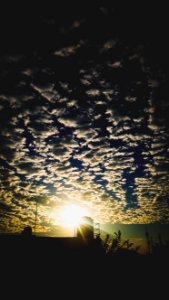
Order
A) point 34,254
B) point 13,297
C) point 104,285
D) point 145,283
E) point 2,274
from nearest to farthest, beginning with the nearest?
point 104,285
point 145,283
point 13,297
point 2,274
point 34,254

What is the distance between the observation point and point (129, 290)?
7906mm

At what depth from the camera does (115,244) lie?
780cm

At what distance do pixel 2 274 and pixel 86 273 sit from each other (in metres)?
6.75

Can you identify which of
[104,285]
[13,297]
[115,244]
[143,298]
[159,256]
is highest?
[115,244]

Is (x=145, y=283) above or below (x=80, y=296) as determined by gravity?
above

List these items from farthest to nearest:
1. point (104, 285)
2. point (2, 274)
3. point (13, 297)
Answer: point (2, 274), point (13, 297), point (104, 285)

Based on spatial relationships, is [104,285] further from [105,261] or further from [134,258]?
[134,258]

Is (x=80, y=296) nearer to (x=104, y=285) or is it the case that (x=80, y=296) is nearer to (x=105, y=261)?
(x=104, y=285)

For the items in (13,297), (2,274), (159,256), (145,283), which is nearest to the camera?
(145,283)

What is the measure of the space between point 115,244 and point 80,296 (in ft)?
10.2

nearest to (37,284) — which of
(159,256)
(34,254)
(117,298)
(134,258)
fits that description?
(34,254)

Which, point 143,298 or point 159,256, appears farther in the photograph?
point 159,256

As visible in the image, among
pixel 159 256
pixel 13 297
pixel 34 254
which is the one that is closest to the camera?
pixel 159 256

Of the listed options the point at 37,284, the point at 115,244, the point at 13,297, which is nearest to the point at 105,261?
the point at 115,244
